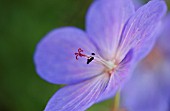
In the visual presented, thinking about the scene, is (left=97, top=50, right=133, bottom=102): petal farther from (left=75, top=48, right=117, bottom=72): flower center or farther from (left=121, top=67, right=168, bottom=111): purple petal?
(left=121, top=67, right=168, bottom=111): purple petal

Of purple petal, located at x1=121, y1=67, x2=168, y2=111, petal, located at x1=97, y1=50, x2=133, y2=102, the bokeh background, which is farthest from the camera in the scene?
the bokeh background

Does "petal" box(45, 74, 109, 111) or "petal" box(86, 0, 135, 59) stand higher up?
"petal" box(86, 0, 135, 59)

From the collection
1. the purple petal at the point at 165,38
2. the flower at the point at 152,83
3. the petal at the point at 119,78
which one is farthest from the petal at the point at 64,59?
the purple petal at the point at 165,38

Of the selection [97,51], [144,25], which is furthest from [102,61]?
[144,25]

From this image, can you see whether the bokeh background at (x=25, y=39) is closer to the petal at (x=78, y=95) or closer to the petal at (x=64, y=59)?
the petal at (x=64, y=59)

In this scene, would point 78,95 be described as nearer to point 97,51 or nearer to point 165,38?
point 97,51

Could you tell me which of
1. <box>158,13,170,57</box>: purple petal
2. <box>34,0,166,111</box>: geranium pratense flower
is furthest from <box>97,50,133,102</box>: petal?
<box>158,13,170,57</box>: purple petal

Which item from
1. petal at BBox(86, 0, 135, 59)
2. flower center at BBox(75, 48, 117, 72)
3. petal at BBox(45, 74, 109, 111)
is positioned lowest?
petal at BBox(45, 74, 109, 111)
